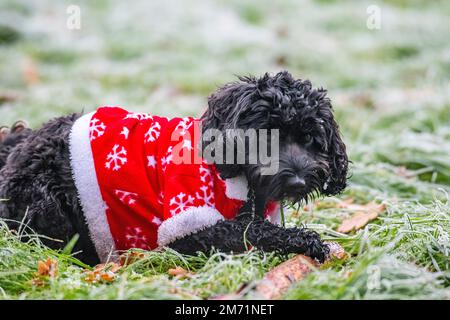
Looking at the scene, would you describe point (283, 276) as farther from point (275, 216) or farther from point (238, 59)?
point (238, 59)

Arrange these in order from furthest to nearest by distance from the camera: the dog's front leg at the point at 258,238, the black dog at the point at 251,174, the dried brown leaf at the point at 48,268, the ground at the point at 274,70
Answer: the dog's front leg at the point at 258,238
the black dog at the point at 251,174
the dried brown leaf at the point at 48,268
the ground at the point at 274,70

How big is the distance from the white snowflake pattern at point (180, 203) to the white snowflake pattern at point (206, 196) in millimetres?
48

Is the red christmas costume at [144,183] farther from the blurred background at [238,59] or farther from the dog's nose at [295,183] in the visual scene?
the blurred background at [238,59]

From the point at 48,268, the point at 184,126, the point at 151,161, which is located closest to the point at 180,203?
the point at 151,161

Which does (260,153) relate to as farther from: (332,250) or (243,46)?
(243,46)

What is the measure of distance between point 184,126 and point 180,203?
508 millimetres

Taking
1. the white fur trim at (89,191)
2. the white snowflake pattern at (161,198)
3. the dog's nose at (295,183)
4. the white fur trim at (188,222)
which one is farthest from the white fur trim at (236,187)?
the white fur trim at (89,191)

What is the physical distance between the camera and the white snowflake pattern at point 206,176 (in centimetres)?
339

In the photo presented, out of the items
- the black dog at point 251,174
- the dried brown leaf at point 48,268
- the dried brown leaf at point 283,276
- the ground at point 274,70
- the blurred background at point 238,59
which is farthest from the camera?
the blurred background at point 238,59

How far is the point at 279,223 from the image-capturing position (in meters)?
3.86

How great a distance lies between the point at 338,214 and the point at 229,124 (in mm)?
1668
